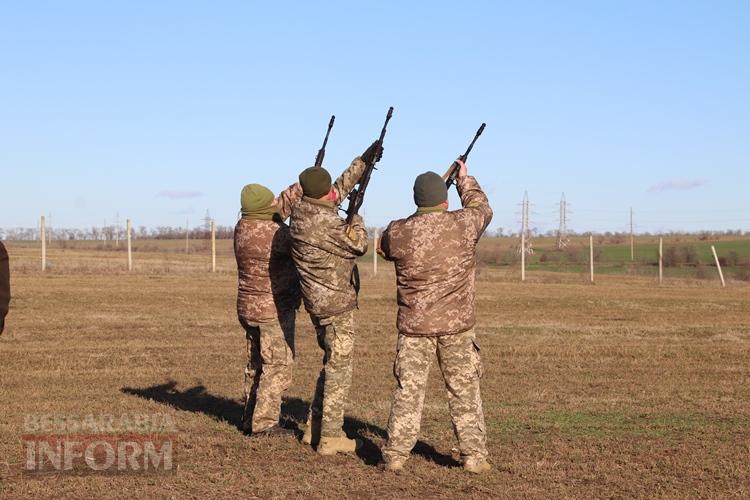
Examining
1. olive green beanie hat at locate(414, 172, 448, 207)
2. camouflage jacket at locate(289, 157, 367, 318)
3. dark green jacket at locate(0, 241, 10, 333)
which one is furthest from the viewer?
camouflage jacket at locate(289, 157, 367, 318)

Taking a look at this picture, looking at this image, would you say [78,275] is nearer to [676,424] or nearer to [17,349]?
[17,349]

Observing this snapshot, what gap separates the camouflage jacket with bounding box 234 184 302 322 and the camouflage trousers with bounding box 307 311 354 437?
71 centimetres

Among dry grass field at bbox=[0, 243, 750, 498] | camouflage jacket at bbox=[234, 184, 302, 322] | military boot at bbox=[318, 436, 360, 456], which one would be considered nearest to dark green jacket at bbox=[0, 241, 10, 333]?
dry grass field at bbox=[0, 243, 750, 498]

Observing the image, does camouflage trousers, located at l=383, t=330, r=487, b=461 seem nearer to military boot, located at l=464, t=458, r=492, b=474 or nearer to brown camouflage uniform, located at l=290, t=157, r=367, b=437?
military boot, located at l=464, t=458, r=492, b=474

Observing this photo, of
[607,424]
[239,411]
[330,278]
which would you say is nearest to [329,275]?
[330,278]

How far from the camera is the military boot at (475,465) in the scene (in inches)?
289

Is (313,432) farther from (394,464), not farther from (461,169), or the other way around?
(461,169)

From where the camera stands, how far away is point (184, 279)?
33.6 m

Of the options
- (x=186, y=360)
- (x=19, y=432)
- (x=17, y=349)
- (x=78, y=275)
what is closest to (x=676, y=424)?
(x=19, y=432)

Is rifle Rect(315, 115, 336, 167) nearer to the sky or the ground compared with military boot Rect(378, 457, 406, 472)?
nearer to the sky

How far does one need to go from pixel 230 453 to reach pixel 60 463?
1413mm

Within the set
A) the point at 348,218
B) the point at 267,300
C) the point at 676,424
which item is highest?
the point at 348,218

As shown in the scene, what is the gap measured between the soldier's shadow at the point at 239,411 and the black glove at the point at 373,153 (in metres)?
2.65

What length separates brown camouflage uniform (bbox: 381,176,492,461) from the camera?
290 inches
